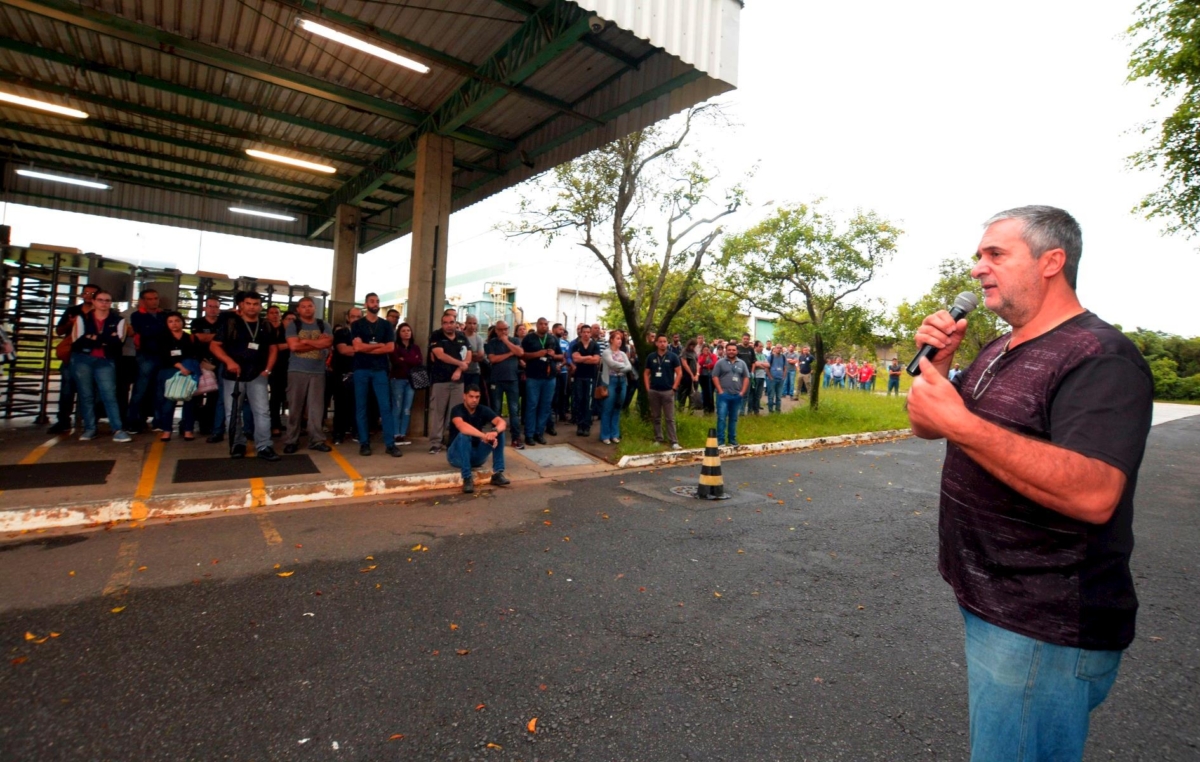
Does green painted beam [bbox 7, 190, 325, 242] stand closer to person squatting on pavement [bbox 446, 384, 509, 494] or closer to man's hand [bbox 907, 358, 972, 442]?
person squatting on pavement [bbox 446, 384, 509, 494]

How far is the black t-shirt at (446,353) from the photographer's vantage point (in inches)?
356

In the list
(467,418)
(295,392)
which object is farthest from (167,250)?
(467,418)

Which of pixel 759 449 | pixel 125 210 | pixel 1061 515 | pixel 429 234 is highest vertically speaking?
pixel 125 210

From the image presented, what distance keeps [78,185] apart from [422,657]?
61.5 feet

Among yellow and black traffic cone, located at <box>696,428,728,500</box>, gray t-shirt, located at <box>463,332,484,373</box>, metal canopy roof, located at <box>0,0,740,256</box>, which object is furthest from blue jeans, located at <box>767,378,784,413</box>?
yellow and black traffic cone, located at <box>696,428,728,500</box>

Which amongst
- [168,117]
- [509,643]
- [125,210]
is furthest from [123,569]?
[125,210]

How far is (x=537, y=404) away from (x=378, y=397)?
2.78m

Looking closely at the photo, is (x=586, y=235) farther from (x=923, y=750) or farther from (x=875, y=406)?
(x=875, y=406)

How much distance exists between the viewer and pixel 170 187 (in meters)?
15.9

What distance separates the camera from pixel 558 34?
290 inches

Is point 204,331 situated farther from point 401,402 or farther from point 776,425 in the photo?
point 776,425

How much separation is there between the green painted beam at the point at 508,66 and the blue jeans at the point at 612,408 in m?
5.03

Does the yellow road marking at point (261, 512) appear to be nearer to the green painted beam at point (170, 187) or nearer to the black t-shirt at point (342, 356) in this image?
the black t-shirt at point (342, 356)

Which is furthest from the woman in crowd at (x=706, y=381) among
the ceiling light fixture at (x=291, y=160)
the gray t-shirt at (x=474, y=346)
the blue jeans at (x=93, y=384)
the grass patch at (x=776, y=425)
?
the blue jeans at (x=93, y=384)
